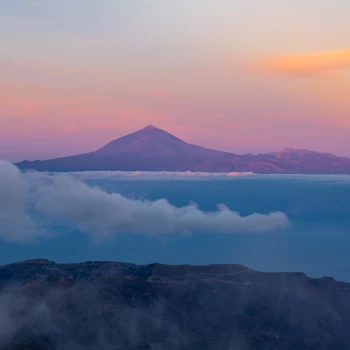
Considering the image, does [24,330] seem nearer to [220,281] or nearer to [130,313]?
[130,313]

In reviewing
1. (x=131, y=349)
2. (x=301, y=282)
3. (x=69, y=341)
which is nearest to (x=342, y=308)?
(x=301, y=282)

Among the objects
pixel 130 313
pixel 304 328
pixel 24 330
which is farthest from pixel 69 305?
pixel 304 328

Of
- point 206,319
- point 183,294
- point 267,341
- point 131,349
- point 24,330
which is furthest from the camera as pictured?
point 183,294

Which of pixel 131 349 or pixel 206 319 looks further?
pixel 206 319

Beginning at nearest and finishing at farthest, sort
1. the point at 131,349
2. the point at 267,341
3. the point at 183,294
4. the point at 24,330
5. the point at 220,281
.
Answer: the point at 24,330 → the point at 131,349 → the point at 267,341 → the point at 183,294 → the point at 220,281

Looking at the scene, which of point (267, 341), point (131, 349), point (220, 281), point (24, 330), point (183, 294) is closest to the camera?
point (24, 330)

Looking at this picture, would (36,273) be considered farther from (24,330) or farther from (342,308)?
(342,308)
